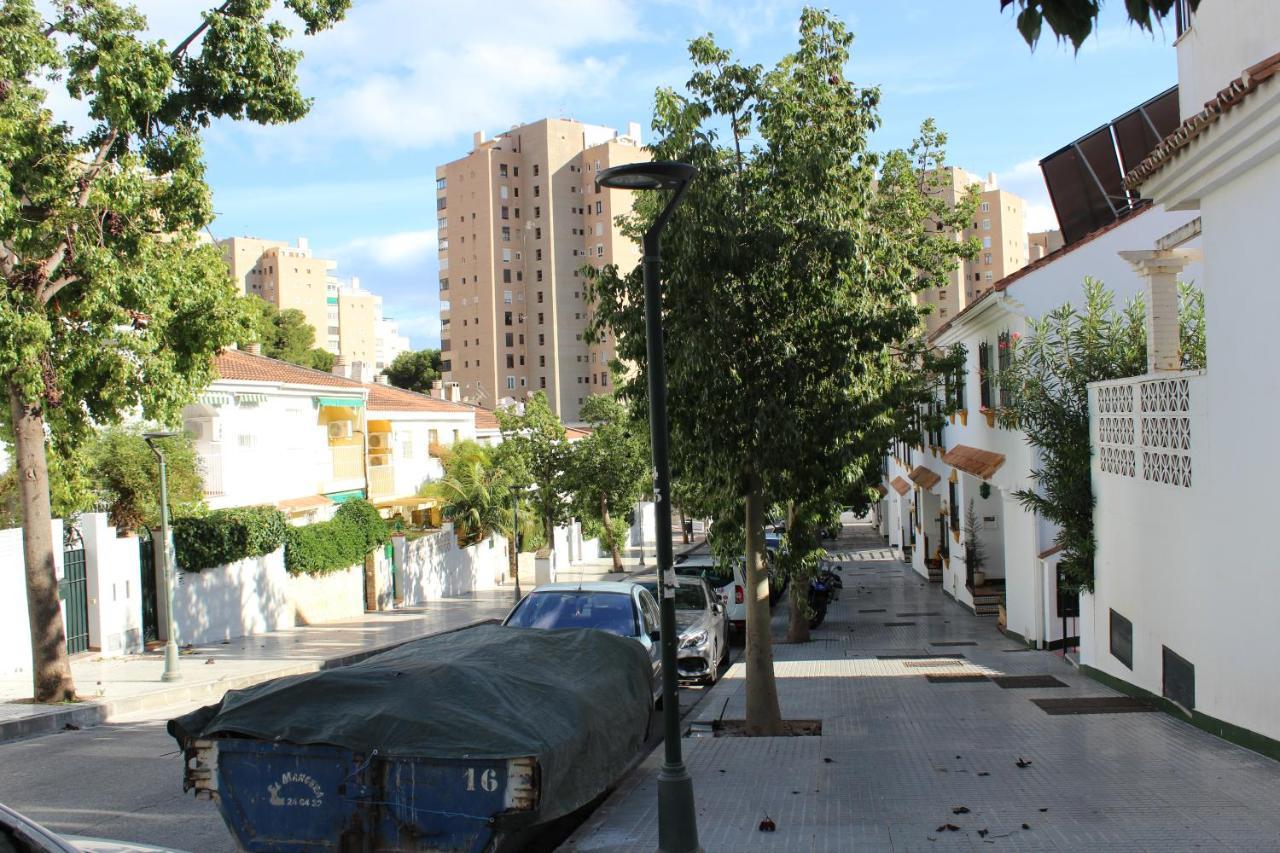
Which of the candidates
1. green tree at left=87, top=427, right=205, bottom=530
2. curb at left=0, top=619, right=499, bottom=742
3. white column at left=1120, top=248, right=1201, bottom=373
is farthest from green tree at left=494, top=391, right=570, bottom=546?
white column at left=1120, top=248, right=1201, bottom=373

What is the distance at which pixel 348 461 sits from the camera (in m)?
35.2

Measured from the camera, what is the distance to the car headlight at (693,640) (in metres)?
15.8

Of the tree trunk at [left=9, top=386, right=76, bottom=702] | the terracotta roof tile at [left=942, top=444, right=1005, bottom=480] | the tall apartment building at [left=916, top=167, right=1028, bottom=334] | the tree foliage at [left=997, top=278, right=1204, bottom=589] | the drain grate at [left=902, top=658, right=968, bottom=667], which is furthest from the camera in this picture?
the tall apartment building at [left=916, top=167, right=1028, bottom=334]

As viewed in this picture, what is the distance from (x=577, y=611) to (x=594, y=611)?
0.22 m

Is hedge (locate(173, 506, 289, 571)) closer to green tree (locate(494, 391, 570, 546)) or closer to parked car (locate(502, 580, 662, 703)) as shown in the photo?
green tree (locate(494, 391, 570, 546))

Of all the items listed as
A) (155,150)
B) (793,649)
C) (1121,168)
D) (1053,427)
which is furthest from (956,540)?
(155,150)

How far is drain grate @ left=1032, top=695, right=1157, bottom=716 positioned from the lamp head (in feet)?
25.9

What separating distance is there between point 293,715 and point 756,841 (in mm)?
3163

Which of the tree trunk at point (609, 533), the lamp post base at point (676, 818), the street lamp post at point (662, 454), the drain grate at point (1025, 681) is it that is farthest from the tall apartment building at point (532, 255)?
the lamp post base at point (676, 818)

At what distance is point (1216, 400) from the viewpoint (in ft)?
31.1

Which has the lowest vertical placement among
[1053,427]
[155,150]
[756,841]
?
[756,841]

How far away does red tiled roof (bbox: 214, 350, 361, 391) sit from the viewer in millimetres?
29836

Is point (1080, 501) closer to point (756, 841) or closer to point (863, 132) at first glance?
point (863, 132)

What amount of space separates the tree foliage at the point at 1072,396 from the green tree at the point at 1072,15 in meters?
10.3
